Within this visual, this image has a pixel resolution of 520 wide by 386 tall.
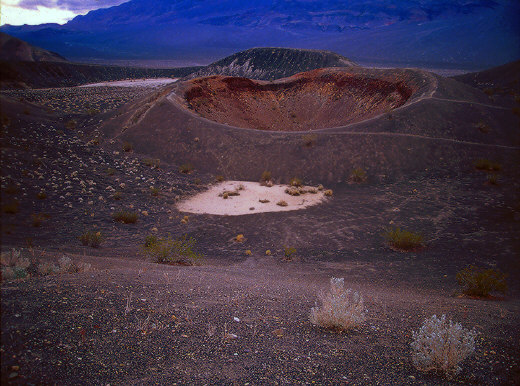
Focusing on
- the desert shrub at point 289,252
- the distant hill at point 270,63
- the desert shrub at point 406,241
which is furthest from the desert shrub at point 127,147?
the distant hill at point 270,63

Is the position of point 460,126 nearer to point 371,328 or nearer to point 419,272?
point 419,272

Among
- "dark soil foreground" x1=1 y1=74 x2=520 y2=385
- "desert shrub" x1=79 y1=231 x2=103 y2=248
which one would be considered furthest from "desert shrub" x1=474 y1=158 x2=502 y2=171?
"desert shrub" x1=79 y1=231 x2=103 y2=248

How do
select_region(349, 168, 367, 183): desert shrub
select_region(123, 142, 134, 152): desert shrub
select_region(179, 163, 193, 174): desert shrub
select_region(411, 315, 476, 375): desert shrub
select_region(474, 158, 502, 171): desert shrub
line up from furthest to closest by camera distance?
select_region(123, 142, 134, 152): desert shrub
select_region(179, 163, 193, 174): desert shrub
select_region(349, 168, 367, 183): desert shrub
select_region(474, 158, 502, 171): desert shrub
select_region(411, 315, 476, 375): desert shrub

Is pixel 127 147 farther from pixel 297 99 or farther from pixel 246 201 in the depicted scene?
pixel 297 99

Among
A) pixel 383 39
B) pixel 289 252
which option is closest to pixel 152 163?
pixel 289 252

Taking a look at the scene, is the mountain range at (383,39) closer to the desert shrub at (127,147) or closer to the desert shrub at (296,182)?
the desert shrub at (127,147)

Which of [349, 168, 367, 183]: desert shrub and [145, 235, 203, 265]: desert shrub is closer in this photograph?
[145, 235, 203, 265]: desert shrub

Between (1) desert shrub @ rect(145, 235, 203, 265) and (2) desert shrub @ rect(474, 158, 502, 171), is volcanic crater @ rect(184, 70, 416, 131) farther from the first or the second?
(1) desert shrub @ rect(145, 235, 203, 265)
